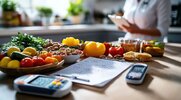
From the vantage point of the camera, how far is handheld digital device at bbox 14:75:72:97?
71 centimetres

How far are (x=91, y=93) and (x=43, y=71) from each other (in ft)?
0.88

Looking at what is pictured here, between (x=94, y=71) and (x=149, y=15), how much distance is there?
1373 millimetres

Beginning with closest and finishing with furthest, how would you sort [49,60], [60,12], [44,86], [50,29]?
[44,86], [49,60], [50,29], [60,12]

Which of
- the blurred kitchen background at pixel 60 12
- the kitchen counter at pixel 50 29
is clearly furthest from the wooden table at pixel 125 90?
the blurred kitchen background at pixel 60 12

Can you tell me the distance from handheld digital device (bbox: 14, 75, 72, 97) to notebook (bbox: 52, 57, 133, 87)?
0.39ft

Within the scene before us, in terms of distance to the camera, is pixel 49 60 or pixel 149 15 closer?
pixel 49 60

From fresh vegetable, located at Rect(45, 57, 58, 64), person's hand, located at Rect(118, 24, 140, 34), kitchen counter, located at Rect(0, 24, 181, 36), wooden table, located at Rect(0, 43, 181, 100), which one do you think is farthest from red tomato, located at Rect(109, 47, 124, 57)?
kitchen counter, located at Rect(0, 24, 181, 36)

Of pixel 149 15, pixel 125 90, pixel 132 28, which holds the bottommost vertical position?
pixel 125 90

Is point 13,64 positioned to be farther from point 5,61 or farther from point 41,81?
point 41,81

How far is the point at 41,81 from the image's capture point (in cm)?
76

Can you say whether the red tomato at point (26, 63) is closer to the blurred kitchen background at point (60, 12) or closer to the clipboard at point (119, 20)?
the clipboard at point (119, 20)

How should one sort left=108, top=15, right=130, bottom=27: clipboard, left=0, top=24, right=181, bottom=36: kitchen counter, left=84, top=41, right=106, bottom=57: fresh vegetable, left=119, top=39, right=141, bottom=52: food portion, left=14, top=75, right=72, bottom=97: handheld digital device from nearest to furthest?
left=14, top=75, right=72, bottom=97: handheld digital device, left=84, top=41, right=106, bottom=57: fresh vegetable, left=119, top=39, right=141, bottom=52: food portion, left=108, top=15, right=130, bottom=27: clipboard, left=0, top=24, right=181, bottom=36: kitchen counter

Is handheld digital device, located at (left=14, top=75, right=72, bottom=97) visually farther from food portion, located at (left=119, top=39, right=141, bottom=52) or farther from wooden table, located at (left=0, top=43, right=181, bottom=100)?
food portion, located at (left=119, top=39, right=141, bottom=52)

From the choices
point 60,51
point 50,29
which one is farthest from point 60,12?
point 60,51
